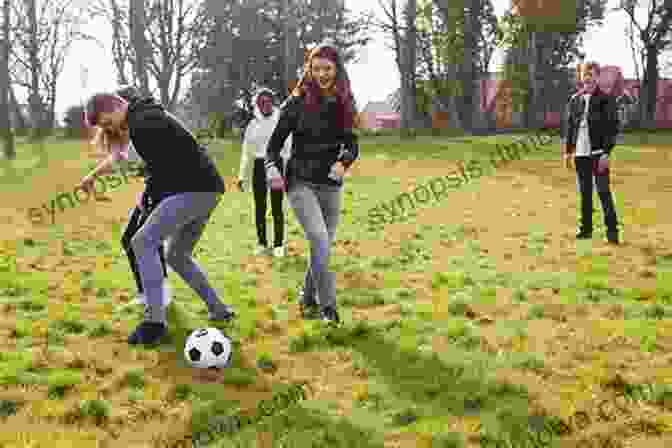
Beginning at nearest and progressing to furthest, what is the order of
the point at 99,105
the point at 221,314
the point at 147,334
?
the point at 99,105 → the point at 147,334 → the point at 221,314

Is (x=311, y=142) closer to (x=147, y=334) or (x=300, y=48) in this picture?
(x=147, y=334)

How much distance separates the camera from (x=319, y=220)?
524 cm

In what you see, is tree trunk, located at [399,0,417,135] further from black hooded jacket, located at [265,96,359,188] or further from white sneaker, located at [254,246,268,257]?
black hooded jacket, located at [265,96,359,188]

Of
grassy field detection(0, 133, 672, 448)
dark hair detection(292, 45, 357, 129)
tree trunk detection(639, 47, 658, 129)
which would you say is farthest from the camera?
tree trunk detection(639, 47, 658, 129)

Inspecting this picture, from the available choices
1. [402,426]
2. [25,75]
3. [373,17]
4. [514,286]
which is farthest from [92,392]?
[25,75]

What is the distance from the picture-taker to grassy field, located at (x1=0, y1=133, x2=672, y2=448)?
3.63m

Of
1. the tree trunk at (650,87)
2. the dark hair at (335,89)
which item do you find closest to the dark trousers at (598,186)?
the dark hair at (335,89)

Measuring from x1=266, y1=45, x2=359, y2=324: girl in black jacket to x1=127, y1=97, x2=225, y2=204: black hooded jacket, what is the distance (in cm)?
62

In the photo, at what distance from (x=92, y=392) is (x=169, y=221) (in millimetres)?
1290

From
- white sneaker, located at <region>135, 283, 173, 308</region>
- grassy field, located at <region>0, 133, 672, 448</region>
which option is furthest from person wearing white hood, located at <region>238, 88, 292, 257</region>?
white sneaker, located at <region>135, 283, 173, 308</region>

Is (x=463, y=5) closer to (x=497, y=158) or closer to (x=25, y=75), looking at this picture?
(x=497, y=158)

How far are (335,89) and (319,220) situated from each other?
104 centimetres

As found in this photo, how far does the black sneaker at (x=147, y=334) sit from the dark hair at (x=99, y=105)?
1.56 m

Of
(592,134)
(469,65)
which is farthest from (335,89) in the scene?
(469,65)
